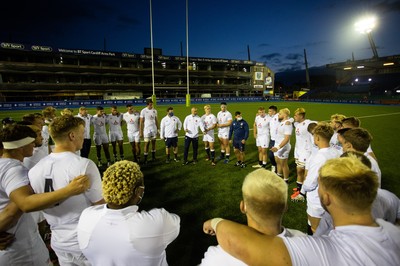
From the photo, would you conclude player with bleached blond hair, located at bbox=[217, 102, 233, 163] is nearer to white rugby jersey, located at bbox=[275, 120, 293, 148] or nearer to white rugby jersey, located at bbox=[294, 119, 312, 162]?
white rugby jersey, located at bbox=[275, 120, 293, 148]

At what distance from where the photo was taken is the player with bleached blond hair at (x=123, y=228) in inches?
66.9

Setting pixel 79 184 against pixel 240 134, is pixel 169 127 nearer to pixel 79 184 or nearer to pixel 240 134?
pixel 240 134

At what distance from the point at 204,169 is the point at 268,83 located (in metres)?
68.7

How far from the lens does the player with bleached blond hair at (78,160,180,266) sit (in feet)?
5.57

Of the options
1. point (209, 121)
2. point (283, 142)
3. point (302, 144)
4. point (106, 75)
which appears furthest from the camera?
point (106, 75)

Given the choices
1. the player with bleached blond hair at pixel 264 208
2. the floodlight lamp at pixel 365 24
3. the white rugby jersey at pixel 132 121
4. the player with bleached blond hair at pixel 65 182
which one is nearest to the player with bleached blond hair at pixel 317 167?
the player with bleached blond hair at pixel 264 208

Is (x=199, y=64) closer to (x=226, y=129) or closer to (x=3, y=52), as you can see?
(x=3, y=52)

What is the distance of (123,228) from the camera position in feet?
5.55

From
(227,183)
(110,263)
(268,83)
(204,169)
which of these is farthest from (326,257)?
(268,83)

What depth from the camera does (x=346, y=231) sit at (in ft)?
4.52

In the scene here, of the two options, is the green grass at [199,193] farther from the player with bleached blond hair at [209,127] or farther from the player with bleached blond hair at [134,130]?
the player with bleached blond hair at [209,127]

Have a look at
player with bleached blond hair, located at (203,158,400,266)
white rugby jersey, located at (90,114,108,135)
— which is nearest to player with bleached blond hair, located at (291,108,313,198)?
player with bleached blond hair, located at (203,158,400,266)

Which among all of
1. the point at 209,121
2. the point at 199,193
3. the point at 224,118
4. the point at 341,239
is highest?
the point at 224,118

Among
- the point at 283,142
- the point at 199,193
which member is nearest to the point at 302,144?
the point at 283,142
